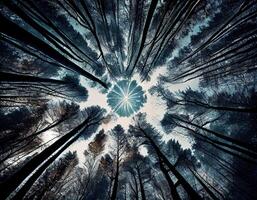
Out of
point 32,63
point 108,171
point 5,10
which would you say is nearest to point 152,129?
point 108,171

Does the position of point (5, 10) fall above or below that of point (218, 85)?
above

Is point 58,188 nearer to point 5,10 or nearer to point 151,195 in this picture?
point 151,195

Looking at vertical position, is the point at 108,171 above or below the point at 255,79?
below

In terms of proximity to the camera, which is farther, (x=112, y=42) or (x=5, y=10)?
(x=112, y=42)

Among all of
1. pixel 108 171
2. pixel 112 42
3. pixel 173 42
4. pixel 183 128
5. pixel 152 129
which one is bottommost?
pixel 108 171

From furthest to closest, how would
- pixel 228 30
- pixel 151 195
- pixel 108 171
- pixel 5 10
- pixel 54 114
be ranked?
1. pixel 151 195
2. pixel 54 114
3. pixel 108 171
4. pixel 5 10
5. pixel 228 30

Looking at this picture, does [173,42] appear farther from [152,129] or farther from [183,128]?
[152,129]

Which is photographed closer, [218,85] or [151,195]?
[218,85]

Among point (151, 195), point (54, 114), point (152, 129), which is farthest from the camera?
point (152, 129)

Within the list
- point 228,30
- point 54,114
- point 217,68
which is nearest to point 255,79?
point 217,68
